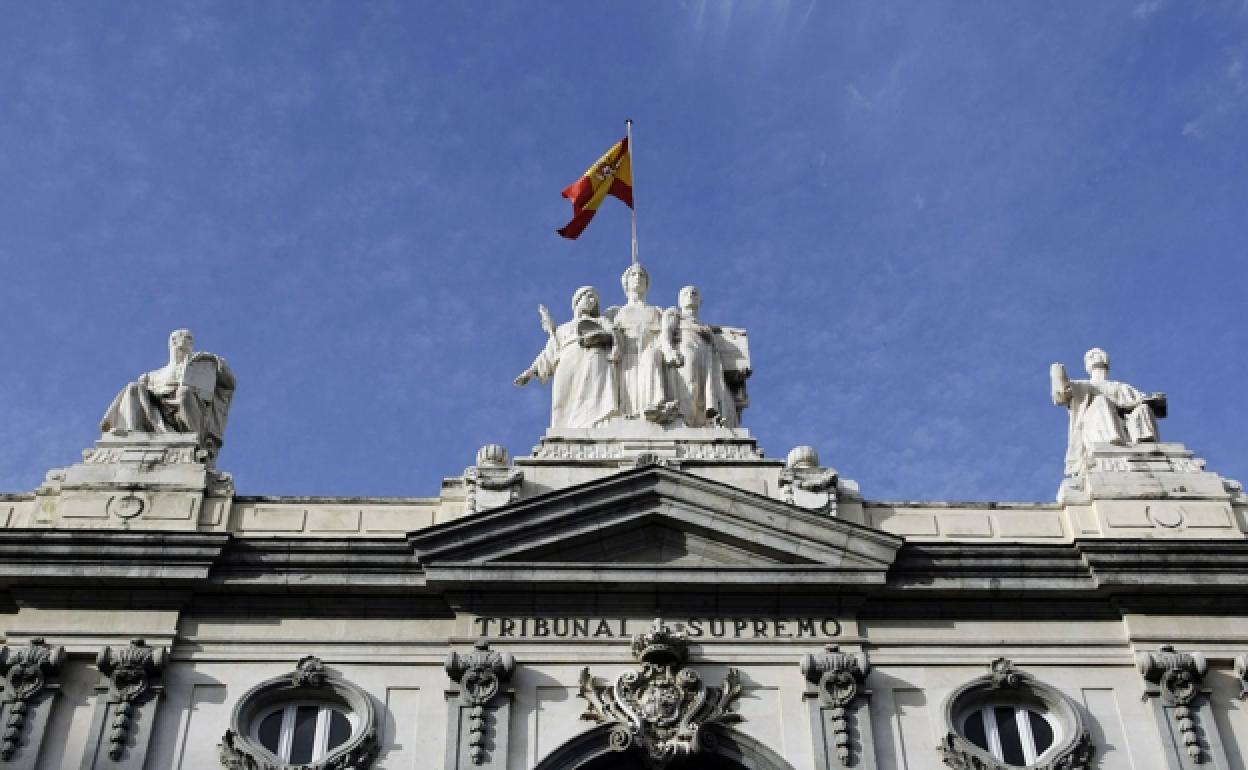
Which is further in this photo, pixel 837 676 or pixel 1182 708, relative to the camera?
pixel 837 676

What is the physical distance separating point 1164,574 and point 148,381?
13095 millimetres

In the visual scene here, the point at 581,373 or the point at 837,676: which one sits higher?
the point at 581,373

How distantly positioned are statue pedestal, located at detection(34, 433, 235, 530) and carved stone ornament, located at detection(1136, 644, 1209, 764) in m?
11.1

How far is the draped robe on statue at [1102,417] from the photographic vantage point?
24875 mm

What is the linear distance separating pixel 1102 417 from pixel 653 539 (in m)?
6.35

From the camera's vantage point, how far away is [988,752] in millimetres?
21469

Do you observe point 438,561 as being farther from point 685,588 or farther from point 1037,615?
point 1037,615

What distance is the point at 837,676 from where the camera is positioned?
21.7 m

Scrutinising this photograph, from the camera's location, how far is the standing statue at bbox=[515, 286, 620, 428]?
25.5 meters

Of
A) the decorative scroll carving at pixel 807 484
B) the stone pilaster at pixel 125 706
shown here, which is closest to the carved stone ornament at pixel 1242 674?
the decorative scroll carving at pixel 807 484

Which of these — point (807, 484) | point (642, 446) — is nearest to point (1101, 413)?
point (807, 484)

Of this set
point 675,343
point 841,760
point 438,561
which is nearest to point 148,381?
point 438,561

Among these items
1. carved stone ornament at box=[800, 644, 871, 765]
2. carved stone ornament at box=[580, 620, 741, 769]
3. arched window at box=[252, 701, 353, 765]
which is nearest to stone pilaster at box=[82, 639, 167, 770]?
arched window at box=[252, 701, 353, 765]

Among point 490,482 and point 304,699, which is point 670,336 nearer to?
point 490,482
